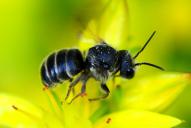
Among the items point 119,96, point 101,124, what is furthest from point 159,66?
point 101,124

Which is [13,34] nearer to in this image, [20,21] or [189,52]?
[20,21]

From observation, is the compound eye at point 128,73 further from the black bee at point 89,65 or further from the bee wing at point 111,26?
the bee wing at point 111,26

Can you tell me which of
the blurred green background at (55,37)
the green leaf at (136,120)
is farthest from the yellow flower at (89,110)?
the blurred green background at (55,37)

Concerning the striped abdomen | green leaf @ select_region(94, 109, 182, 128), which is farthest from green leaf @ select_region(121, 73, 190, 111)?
the striped abdomen

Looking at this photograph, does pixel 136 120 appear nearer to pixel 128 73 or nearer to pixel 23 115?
pixel 128 73

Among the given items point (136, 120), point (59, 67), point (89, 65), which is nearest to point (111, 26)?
point (89, 65)

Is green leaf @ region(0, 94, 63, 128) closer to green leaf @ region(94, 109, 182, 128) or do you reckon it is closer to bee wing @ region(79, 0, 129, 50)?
green leaf @ region(94, 109, 182, 128)
